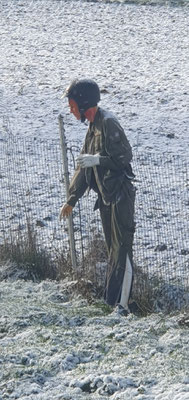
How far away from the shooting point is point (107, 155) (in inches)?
316

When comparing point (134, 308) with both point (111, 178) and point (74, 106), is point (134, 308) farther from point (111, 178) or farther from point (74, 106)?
point (74, 106)

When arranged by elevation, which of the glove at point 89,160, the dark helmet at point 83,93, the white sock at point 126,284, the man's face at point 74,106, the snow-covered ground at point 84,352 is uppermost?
the dark helmet at point 83,93

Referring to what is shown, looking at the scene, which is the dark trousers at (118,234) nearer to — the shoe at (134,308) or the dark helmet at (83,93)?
the shoe at (134,308)

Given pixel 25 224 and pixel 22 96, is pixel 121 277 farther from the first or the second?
pixel 22 96

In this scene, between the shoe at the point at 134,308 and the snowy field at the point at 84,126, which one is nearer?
the snowy field at the point at 84,126

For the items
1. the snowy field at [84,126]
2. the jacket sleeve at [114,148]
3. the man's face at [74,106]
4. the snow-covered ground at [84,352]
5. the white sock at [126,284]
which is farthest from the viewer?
the white sock at [126,284]

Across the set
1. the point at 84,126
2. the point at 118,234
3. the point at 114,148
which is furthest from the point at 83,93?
the point at 84,126

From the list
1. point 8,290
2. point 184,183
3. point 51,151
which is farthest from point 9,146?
point 8,290

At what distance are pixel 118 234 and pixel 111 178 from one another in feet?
1.49

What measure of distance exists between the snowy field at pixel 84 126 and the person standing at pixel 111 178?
0.88ft

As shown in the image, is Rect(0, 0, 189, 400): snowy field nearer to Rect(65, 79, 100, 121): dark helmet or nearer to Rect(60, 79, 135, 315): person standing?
Rect(60, 79, 135, 315): person standing

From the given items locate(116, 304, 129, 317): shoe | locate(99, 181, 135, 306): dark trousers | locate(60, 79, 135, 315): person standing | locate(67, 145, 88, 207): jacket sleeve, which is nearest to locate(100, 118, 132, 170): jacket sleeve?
locate(60, 79, 135, 315): person standing

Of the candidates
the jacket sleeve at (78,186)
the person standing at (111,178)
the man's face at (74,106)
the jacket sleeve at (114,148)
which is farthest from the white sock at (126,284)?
the man's face at (74,106)

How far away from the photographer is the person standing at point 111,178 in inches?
314
